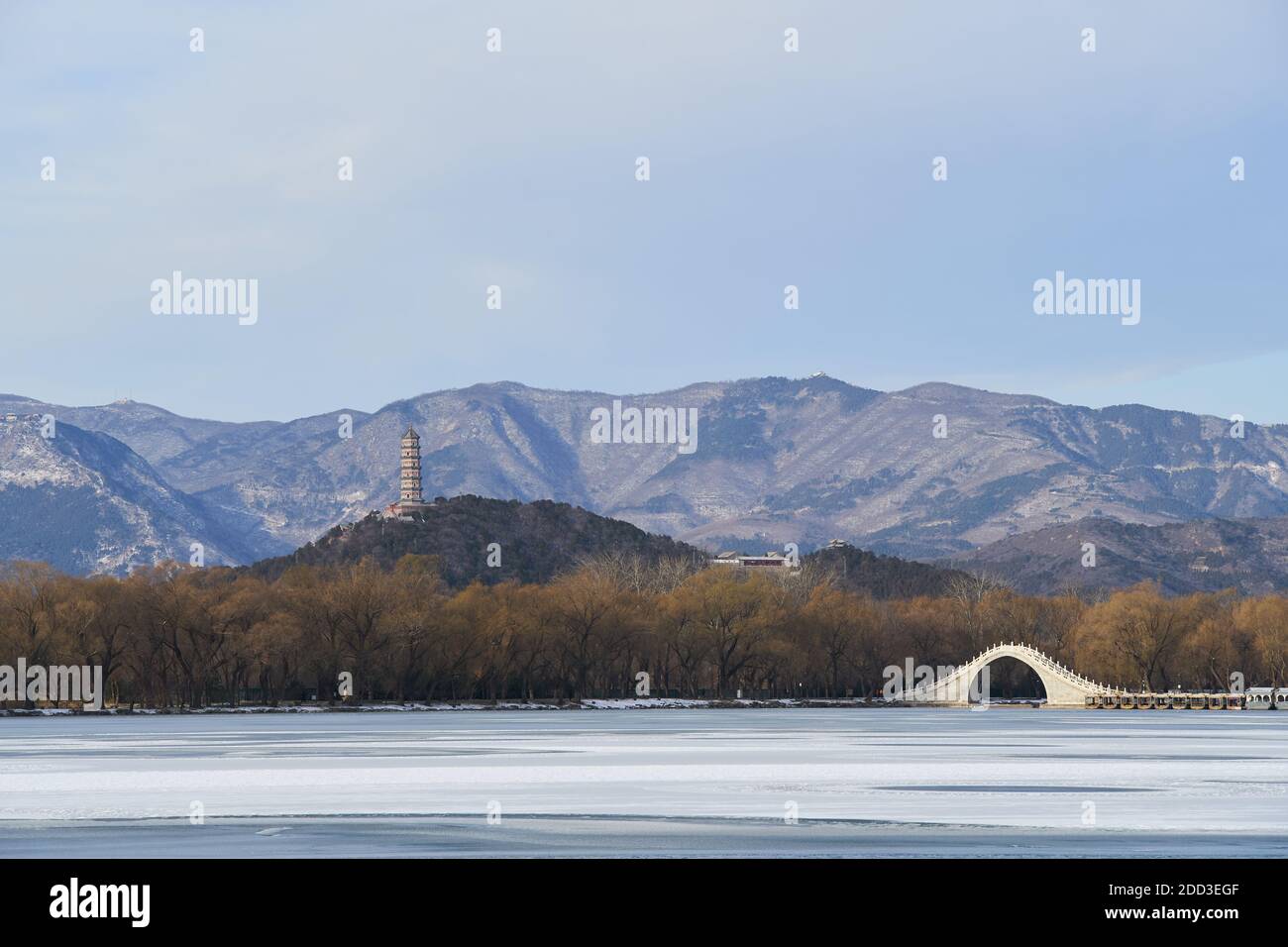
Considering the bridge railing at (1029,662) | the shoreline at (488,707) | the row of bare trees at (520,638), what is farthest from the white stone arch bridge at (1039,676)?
the row of bare trees at (520,638)

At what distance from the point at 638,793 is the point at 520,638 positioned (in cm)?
10247

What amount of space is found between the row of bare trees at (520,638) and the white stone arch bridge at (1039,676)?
582cm

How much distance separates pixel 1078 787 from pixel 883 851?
19.1 metres

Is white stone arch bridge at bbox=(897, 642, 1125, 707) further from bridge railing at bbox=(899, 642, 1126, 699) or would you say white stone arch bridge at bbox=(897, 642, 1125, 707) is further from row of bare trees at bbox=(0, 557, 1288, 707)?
row of bare trees at bbox=(0, 557, 1288, 707)

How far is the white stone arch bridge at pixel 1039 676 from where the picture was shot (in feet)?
552

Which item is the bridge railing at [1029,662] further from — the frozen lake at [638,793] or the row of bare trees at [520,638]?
the frozen lake at [638,793]

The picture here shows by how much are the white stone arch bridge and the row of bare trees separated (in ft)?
19.1

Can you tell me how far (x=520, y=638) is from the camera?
6033 inches

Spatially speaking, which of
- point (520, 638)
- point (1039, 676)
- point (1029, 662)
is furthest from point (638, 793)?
point (1039, 676)

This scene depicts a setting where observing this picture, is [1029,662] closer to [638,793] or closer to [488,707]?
[488,707]
